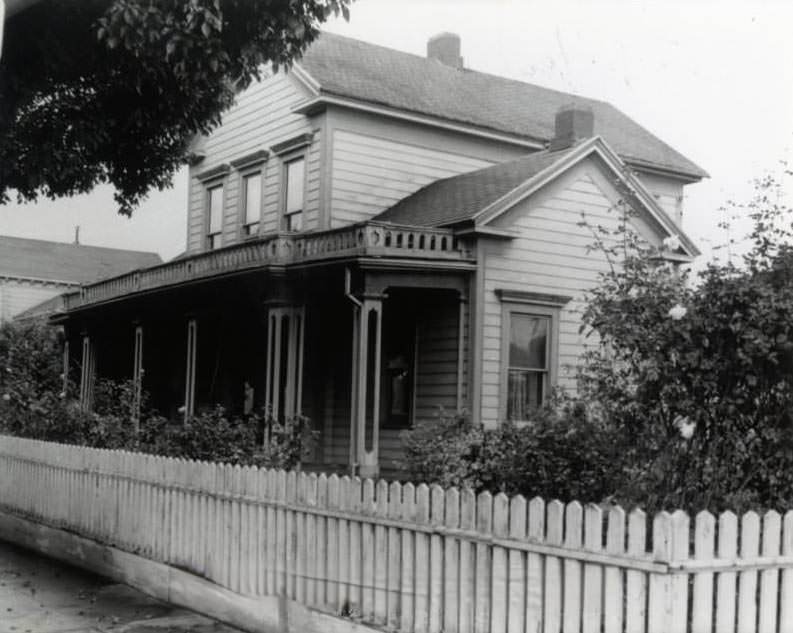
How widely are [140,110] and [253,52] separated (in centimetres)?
259

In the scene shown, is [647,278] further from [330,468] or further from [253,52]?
[330,468]

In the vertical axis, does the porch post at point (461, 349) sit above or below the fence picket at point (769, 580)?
above

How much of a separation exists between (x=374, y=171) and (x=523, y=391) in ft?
17.6

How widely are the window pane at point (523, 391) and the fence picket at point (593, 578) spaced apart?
10489 millimetres

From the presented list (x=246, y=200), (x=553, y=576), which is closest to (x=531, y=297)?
(x=246, y=200)

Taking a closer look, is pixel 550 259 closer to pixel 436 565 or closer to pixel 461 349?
pixel 461 349

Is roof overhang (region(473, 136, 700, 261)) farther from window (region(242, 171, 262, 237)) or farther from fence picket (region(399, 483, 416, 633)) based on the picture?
fence picket (region(399, 483, 416, 633))

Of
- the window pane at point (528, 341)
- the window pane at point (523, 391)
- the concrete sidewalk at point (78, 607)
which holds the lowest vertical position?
the concrete sidewalk at point (78, 607)

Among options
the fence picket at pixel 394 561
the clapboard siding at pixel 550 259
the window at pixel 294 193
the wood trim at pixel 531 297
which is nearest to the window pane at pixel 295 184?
the window at pixel 294 193

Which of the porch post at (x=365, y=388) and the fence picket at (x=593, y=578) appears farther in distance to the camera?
the porch post at (x=365, y=388)

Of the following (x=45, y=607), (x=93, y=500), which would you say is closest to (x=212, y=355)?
(x=93, y=500)

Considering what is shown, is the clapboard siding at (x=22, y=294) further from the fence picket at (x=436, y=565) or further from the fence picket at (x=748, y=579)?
the fence picket at (x=748, y=579)

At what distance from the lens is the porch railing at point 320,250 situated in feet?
47.5

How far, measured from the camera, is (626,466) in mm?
7754
